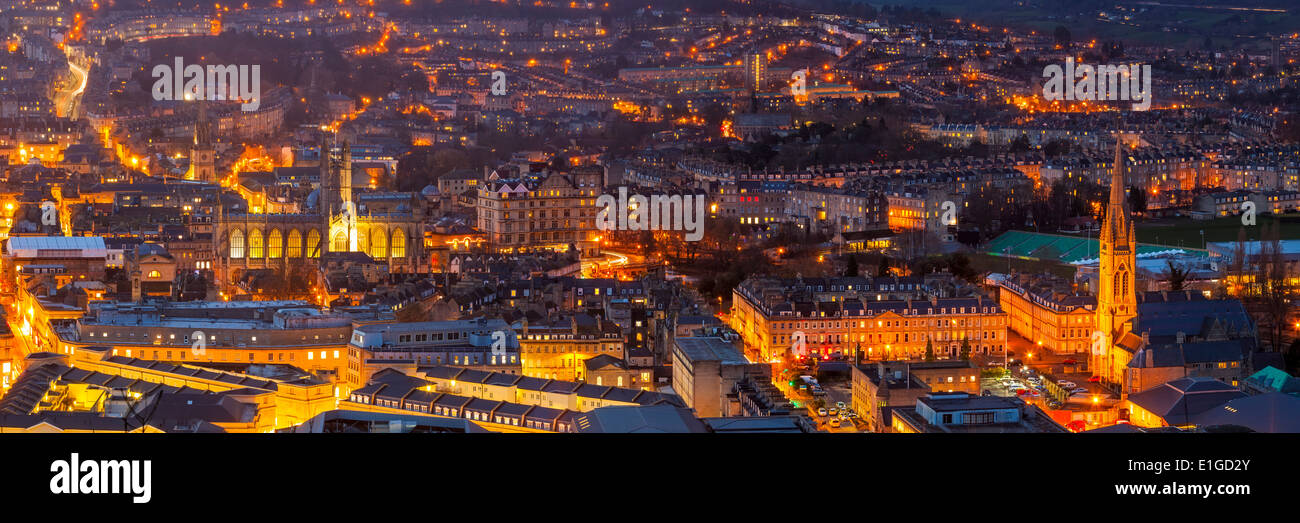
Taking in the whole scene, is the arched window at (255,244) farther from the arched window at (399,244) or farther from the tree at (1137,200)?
the tree at (1137,200)

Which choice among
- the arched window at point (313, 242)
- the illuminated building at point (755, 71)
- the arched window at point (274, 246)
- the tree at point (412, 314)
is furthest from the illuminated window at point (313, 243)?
the illuminated building at point (755, 71)

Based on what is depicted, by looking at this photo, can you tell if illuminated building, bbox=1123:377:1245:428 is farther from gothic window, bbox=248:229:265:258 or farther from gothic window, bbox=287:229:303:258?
gothic window, bbox=248:229:265:258

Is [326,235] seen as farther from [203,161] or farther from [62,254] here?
[203,161]

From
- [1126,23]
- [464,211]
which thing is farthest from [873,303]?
[1126,23]

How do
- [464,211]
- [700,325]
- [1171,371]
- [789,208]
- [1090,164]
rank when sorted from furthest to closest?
1. [1090,164]
2. [789,208]
3. [464,211]
4. [700,325]
5. [1171,371]
